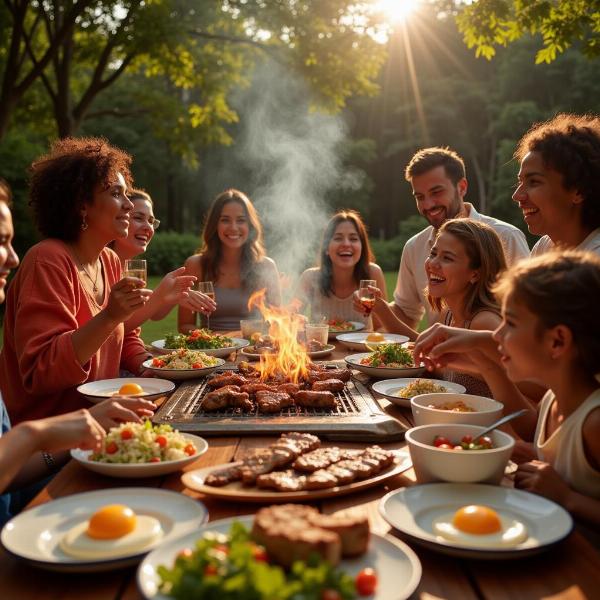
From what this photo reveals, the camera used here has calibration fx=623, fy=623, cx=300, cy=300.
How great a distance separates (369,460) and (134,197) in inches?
205

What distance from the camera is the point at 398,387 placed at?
398 centimetres

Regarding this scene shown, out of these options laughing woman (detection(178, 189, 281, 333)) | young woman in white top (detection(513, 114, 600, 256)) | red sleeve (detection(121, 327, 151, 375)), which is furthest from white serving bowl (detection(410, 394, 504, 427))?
laughing woman (detection(178, 189, 281, 333))

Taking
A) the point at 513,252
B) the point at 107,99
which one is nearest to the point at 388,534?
the point at 513,252

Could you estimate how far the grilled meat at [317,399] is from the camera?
3510mm

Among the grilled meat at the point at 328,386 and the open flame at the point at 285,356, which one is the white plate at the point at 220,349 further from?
the grilled meat at the point at 328,386

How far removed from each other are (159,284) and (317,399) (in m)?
2.35

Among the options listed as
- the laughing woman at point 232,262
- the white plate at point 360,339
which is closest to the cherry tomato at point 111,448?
the white plate at point 360,339

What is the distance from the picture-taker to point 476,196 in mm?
39625

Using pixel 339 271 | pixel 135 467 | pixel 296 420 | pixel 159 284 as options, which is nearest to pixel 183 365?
pixel 159 284

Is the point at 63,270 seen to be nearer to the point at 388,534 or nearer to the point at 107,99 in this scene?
the point at 388,534

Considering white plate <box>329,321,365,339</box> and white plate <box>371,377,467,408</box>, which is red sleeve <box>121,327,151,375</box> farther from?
white plate <box>371,377,467,408</box>

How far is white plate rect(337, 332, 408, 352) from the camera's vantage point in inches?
218

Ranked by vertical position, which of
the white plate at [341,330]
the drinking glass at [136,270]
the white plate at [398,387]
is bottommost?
the white plate at [341,330]

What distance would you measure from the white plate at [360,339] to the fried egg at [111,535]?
360 centimetres
